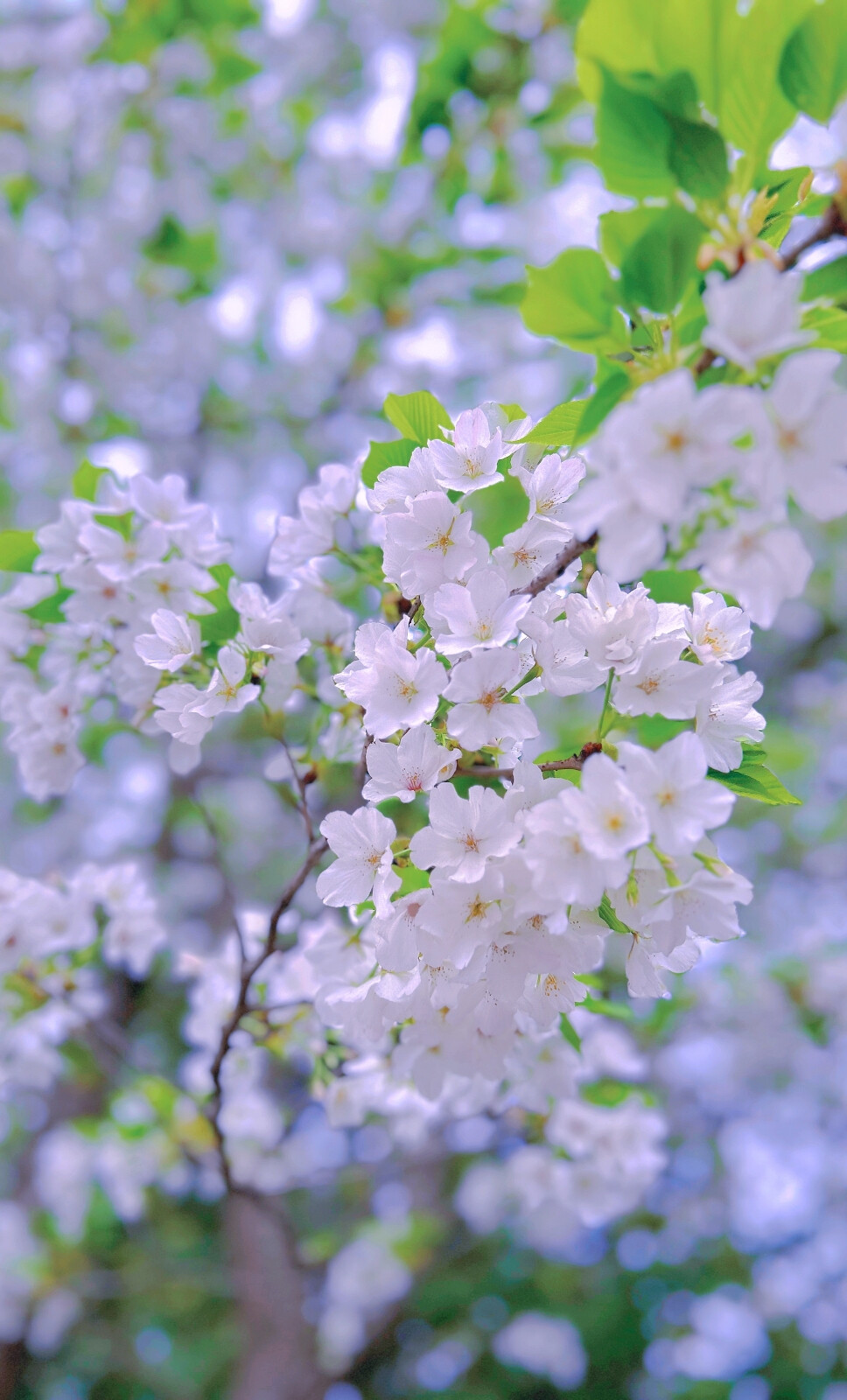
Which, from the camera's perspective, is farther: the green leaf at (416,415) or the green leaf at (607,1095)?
the green leaf at (607,1095)

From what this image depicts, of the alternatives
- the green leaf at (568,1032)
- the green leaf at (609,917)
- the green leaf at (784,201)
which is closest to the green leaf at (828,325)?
the green leaf at (784,201)

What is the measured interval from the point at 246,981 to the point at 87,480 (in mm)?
733

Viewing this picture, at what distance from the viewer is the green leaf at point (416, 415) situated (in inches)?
Answer: 39.1

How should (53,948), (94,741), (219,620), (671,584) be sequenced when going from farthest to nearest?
(94,741) < (53,948) < (219,620) < (671,584)

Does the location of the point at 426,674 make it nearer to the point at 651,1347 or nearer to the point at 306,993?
the point at 306,993

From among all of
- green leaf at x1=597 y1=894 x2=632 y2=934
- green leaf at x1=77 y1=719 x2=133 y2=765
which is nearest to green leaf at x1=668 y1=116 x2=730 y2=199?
green leaf at x1=597 y1=894 x2=632 y2=934

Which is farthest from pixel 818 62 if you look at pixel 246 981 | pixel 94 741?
pixel 94 741

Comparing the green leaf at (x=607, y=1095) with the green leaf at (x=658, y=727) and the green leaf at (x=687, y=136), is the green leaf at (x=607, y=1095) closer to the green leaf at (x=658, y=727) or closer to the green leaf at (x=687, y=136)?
A: the green leaf at (x=658, y=727)

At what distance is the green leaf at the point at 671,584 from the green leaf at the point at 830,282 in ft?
1.02

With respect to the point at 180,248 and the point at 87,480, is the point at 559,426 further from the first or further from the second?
the point at 180,248

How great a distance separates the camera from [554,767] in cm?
90

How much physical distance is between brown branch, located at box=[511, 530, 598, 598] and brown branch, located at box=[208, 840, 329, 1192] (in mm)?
381

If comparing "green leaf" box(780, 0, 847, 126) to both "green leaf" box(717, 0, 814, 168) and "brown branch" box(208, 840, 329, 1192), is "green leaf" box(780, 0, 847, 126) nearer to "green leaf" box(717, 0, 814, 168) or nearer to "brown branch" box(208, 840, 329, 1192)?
"green leaf" box(717, 0, 814, 168)

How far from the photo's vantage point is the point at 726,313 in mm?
617
